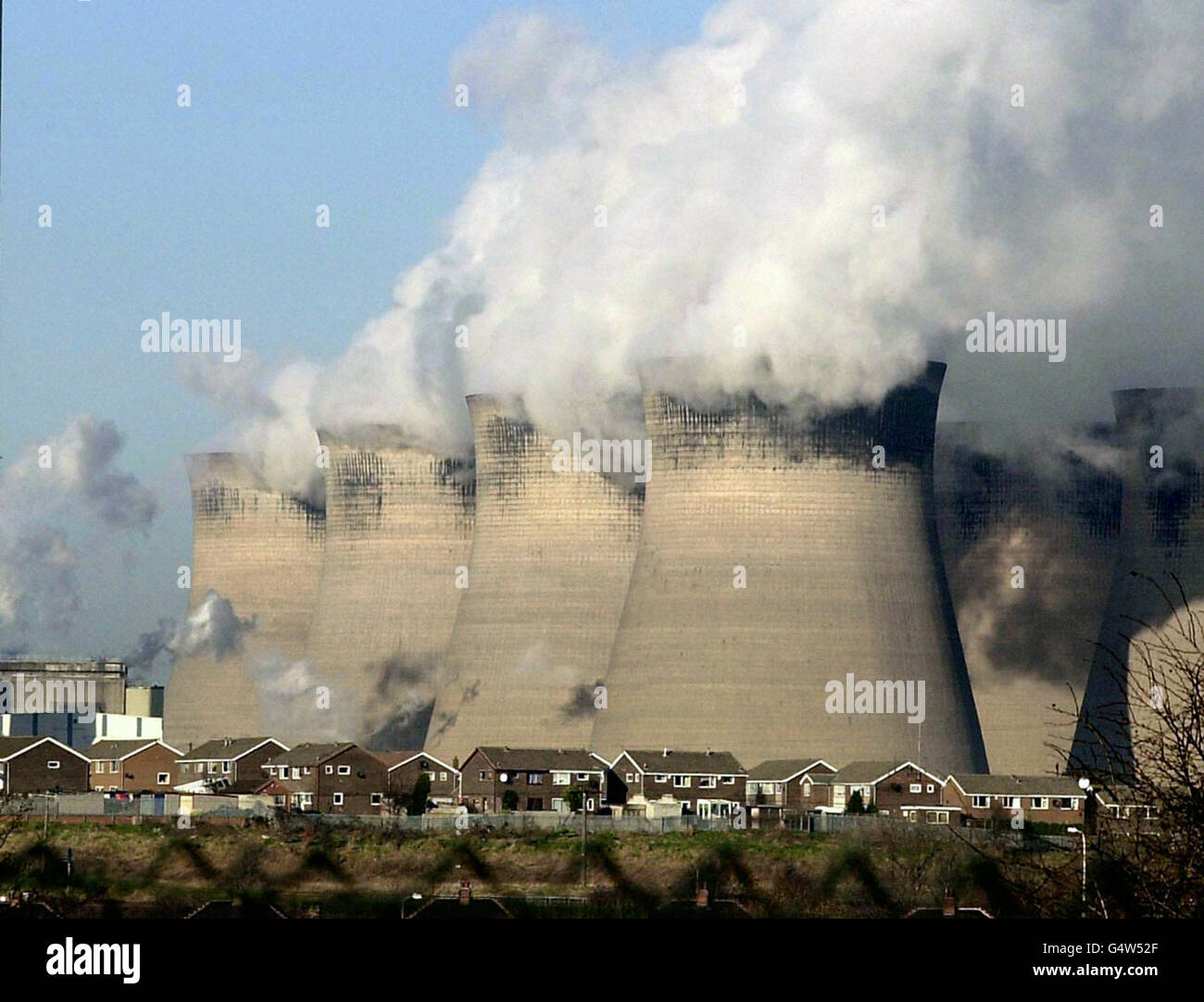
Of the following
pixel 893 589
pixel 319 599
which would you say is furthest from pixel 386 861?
pixel 319 599

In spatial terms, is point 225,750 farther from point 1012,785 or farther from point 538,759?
point 1012,785

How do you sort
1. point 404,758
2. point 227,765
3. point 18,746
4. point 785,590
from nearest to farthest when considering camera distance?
point 785,590 → point 404,758 → point 227,765 → point 18,746

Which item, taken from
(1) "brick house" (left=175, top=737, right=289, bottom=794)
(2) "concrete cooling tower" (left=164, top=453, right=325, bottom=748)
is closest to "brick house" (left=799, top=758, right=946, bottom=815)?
(1) "brick house" (left=175, top=737, right=289, bottom=794)

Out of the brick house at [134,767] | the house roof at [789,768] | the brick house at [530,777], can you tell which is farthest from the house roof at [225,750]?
the house roof at [789,768]

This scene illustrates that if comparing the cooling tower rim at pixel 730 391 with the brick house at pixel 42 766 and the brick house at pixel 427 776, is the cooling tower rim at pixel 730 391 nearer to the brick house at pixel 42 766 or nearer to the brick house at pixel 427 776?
the brick house at pixel 427 776

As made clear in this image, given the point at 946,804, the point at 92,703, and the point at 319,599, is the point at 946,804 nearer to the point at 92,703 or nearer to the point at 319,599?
the point at 319,599

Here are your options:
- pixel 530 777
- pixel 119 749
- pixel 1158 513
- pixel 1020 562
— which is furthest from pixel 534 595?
pixel 1020 562

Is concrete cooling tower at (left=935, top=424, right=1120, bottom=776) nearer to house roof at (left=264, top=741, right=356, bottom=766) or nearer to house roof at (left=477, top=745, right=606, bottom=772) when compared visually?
house roof at (left=477, top=745, right=606, bottom=772)

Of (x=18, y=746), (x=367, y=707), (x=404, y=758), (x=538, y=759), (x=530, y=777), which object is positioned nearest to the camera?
(x=530, y=777)
